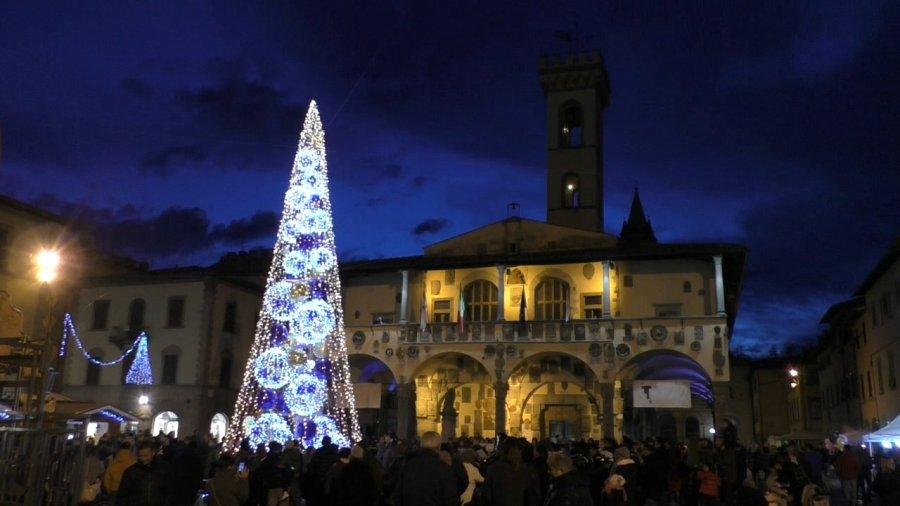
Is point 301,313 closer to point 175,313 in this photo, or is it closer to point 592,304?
point 592,304

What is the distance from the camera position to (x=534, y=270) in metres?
32.8

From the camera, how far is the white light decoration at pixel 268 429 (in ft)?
66.4

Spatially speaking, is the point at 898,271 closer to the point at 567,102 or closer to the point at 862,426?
the point at 862,426

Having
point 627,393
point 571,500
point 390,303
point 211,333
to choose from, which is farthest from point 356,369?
point 571,500

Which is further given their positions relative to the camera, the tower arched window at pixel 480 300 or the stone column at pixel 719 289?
the tower arched window at pixel 480 300

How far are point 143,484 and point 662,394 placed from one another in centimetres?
2310

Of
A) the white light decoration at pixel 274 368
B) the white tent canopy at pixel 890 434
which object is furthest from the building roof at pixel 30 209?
the white tent canopy at pixel 890 434

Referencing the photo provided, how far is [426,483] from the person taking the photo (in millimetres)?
7203

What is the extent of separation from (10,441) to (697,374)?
97.4ft

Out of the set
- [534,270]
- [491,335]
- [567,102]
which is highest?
[567,102]

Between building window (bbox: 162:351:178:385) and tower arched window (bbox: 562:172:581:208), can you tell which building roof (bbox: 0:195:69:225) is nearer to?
building window (bbox: 162:351:178:385)

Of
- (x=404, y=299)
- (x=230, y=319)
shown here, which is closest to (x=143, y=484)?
(x=404, y=299)

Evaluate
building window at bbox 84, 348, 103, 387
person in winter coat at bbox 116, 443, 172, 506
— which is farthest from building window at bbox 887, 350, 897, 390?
building window at bbox 84, 348, 103, 387

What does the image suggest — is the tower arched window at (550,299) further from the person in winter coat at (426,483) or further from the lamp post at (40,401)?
the person in winter coat at (426,483)
